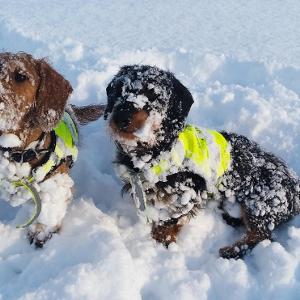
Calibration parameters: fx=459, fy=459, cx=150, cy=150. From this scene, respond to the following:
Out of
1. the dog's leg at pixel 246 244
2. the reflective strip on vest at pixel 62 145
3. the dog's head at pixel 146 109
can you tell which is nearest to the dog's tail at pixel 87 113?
the reflective strip on vest at pixel 62 145

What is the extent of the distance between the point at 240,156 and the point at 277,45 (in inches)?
161

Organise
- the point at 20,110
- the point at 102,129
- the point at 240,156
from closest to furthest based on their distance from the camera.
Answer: the point at 20,110, the point at 240,156, the point at 102,129

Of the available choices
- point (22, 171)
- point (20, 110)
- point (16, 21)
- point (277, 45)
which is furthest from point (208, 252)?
point (16, 21)

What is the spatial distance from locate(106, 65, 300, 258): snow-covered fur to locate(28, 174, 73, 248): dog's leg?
497mm

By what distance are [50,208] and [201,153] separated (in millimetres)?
1319

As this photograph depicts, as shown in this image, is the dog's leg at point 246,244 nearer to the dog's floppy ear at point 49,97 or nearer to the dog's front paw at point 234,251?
the dog's front paw at point 234,251

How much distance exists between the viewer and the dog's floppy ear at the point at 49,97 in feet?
11.0

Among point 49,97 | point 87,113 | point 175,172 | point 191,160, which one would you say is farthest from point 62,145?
point 87,113

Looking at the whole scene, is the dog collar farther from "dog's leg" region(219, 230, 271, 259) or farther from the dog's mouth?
"dog's leg" region(219, 230, 271, 259)

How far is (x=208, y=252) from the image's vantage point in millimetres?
3951

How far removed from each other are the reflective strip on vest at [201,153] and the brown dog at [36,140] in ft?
2.63

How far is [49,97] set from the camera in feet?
11.3

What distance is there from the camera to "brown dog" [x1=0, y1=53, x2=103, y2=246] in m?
3.25

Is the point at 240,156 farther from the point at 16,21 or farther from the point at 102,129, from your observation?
the point at 16,21
